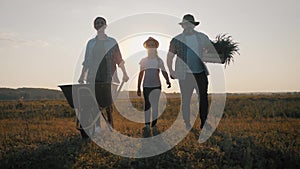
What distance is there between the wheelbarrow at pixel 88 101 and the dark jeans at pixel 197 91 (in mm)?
1709

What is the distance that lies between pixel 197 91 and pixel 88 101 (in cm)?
241

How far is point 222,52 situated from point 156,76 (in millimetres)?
1701

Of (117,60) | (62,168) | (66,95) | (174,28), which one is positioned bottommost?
(62,168)

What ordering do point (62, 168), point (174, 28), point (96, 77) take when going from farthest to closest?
point (174, 28) → point (96, 77) → point (62, 168)

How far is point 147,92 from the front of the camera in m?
9.04

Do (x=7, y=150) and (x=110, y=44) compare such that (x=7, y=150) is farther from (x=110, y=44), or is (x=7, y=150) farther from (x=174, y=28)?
(x=174, y=28)

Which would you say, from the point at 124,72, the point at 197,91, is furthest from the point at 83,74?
the point at 197,91

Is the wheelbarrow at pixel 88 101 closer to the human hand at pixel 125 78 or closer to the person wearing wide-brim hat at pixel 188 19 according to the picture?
the human hand at pixel 125 78

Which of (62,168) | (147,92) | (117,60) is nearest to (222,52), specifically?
(147,92)

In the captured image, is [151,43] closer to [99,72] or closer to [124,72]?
[124,72]

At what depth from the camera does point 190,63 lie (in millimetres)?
8648

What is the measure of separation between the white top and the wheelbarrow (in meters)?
1.29

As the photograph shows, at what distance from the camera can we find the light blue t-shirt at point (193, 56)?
28.1ft

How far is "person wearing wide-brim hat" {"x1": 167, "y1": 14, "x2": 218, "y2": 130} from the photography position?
28.1 feet
